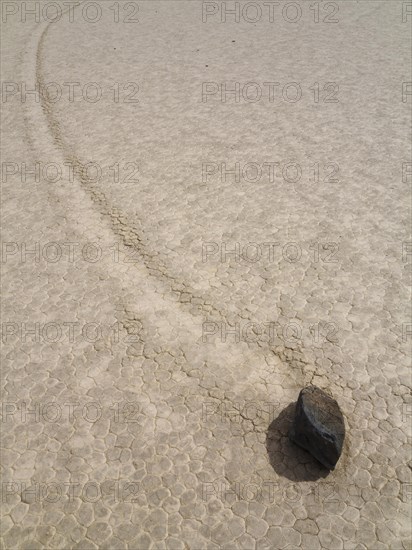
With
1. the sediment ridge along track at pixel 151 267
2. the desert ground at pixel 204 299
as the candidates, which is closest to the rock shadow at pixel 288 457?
the desert ground at pixel 204 299

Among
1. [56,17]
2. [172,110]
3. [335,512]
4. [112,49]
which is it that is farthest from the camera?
[56,17]

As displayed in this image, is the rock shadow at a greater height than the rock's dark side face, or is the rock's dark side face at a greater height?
the rock's dark side face

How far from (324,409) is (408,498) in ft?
1.46

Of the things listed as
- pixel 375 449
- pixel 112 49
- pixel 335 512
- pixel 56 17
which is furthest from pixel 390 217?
pixel 56 17

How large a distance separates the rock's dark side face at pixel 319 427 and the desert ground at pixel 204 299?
0.07 m

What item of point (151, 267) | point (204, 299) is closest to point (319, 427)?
point (204, 299)

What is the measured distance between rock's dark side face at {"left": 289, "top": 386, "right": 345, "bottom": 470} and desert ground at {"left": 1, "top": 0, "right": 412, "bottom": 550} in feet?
0.22

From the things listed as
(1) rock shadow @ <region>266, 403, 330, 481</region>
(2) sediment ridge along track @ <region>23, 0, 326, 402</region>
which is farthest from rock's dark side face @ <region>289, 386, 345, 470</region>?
(2) sediment ridge along track @ <region>23, 0, 326, 402</region>

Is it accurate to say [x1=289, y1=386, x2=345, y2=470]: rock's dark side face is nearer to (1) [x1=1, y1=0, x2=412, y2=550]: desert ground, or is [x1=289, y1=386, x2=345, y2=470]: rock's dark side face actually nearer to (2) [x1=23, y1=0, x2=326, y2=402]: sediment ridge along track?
(1) [x1=1, y1=0, x2=412, y2=550]: desert ground

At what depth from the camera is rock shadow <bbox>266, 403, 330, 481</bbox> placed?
221 cm

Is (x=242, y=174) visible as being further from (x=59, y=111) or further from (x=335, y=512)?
(x=335, y=512)

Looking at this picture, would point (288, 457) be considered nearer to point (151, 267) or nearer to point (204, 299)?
point (204, 299)

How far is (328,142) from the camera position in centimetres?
452

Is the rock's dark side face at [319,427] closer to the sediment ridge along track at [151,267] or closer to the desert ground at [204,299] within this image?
the desert ground at [204,299]
